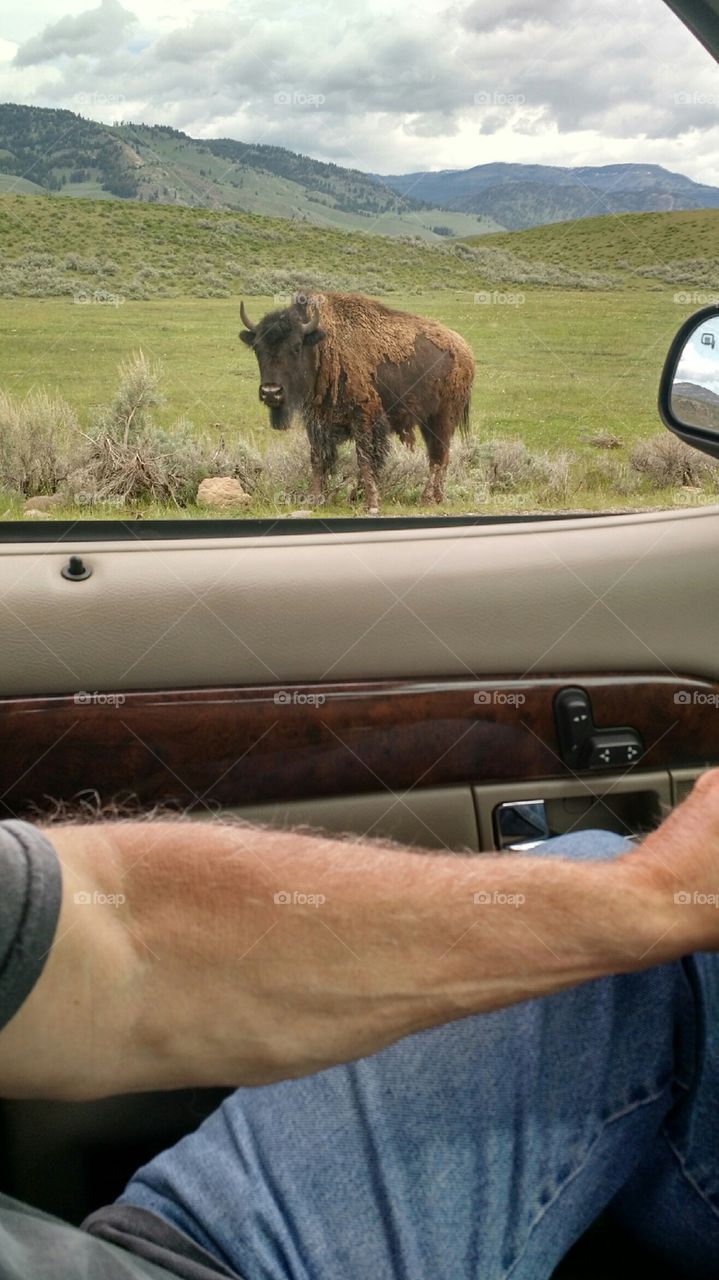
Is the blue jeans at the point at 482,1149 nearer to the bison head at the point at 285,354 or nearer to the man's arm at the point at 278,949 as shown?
the man's arm at the point at 278,949

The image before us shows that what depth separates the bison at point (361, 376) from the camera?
3.83 meters

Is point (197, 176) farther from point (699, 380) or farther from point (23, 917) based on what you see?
point (23, 917)

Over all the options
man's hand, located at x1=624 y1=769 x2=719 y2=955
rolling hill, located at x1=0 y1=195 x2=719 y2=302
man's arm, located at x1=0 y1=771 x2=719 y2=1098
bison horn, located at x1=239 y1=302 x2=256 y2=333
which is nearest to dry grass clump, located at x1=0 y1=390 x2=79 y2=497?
rolling hill, located at x1=0 y1=195 x2=719 y2=302

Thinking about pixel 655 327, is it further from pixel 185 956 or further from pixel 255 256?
pixel 185 956

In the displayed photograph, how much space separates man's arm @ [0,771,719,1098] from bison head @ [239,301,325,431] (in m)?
2.80

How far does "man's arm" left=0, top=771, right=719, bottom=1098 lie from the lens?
1.00 metres

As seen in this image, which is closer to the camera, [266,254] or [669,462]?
[669,462]

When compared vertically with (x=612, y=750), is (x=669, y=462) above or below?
above

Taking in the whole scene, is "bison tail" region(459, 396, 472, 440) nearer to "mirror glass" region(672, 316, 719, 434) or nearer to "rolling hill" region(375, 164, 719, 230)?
"rolling hill" region(375, 164, 719, 230)

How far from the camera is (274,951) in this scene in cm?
101

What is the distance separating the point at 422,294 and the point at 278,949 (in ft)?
10.3

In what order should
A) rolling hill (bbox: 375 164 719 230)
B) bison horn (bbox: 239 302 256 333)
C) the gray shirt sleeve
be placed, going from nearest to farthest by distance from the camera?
the gray shirt sleeve → rolling hill (bbox: 375 164 719 230) → bison horn (bbox: 239 302 256 333)

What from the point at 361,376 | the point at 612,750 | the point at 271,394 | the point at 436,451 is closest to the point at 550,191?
the point at 436,451

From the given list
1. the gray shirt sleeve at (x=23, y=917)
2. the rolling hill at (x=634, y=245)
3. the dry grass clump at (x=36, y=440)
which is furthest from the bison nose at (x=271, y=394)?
the gray shirt sleeve at (x=23, y=917)
